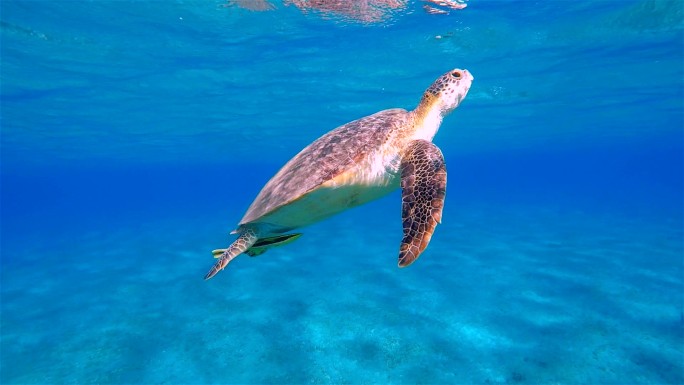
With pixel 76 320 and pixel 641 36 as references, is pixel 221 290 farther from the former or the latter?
pixel 641 36

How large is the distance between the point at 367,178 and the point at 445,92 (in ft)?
5.65

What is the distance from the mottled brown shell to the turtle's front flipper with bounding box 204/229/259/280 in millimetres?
239

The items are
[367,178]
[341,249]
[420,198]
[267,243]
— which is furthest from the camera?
[341,249]

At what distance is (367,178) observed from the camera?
156 inches

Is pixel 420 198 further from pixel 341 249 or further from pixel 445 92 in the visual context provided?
pixel 341 249

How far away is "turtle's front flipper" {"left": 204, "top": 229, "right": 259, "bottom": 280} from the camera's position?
3.92 m

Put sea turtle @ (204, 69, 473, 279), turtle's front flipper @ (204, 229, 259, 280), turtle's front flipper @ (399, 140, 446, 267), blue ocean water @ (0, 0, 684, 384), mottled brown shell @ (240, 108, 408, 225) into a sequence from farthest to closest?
blue ocean water @ (0, 0, 684, 384) < turtle's front flipper @ (204, 229, 259, 280) < mottled brown shell @ (240, 108, 408, 225) < sea turtle @ (204, 69, 473, 279) < turtle's front flipper @ (399, 140, 446, 267)

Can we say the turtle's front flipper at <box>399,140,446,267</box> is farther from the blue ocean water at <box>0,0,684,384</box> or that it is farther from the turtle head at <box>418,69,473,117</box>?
the blue ocean water at <box>0,0,684,384</box>

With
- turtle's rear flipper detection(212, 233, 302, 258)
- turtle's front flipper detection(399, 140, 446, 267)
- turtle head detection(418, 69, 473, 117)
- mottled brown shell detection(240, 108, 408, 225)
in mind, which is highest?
turtle head detection(418, 69, 473, 117)

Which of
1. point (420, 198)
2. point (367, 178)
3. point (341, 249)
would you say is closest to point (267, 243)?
point (367, 178)

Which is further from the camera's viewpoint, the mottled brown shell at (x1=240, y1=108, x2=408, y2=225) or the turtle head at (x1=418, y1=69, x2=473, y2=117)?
the turtle head at (x1=418, y1=69, x2=473, y2=117)

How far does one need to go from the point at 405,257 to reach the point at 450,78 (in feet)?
9.52

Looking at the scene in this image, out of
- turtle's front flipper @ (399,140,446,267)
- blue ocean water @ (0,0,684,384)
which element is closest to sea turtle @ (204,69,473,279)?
turtle's front flipper @ (399,140,446,267)

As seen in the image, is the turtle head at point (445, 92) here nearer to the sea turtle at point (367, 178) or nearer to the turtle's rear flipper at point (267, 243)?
the sea turtle at point (367, 178)
